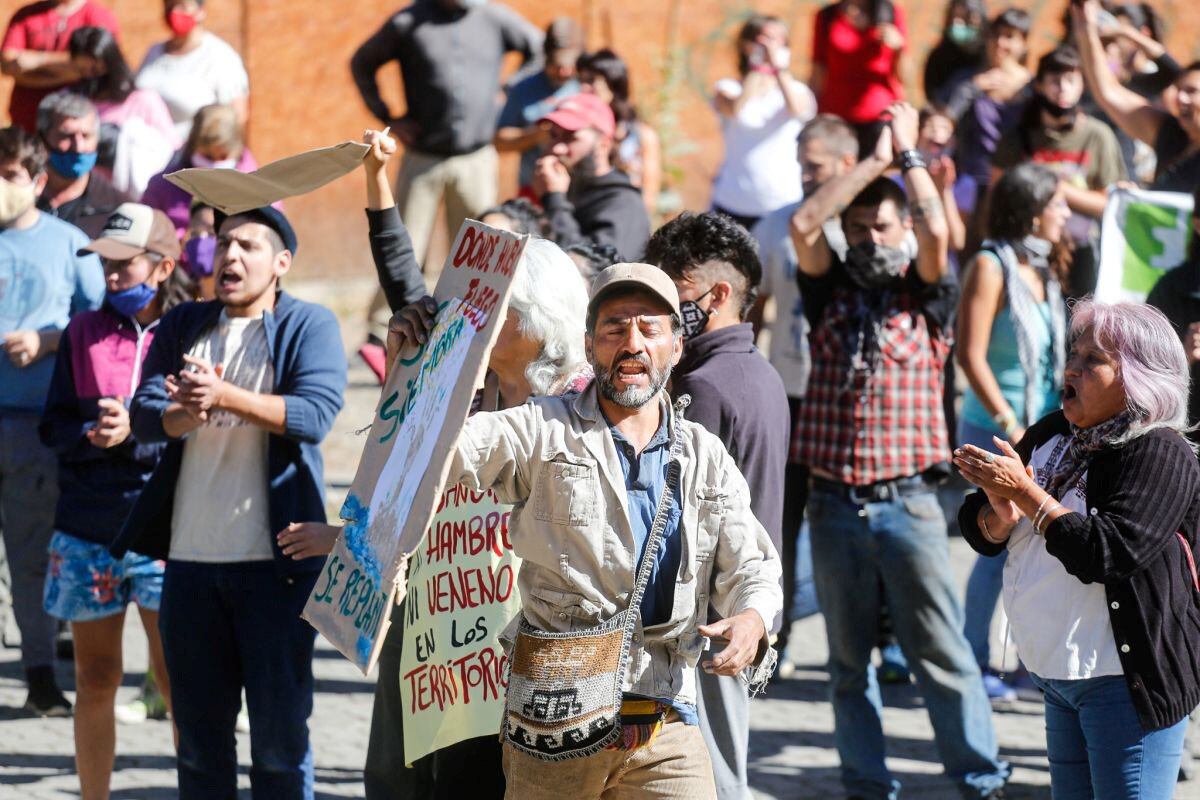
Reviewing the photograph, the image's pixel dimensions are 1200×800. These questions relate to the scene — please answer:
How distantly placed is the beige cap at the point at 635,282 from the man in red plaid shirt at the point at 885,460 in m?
2.12

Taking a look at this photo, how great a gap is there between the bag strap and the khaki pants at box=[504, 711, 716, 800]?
299mm

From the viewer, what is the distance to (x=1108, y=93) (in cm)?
833

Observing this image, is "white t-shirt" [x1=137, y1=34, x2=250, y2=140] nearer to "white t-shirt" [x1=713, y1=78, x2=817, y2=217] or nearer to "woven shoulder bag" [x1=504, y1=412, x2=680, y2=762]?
"white t-shirt" [x1=713, y1=78, x2=817, y2=217]

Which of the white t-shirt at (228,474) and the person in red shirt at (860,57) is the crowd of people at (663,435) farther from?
the person in red shirt at (860,57)

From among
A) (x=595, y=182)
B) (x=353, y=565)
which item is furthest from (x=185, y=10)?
(x=353, y=565)

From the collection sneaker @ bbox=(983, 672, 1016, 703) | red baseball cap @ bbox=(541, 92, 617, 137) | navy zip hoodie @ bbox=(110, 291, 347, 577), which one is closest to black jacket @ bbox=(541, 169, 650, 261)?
red baseball cap @ bbox=(541, 92, 617, 137)

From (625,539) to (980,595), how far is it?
3637 mm

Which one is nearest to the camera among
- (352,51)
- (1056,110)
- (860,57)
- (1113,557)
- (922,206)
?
(1113,557)

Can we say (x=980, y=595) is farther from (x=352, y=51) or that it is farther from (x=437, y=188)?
(x=352, y=51)

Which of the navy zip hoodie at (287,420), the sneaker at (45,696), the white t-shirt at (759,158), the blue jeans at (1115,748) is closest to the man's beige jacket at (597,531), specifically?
the blue jeans at (1115,748)

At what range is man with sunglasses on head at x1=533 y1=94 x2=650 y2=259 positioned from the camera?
24.0 ft

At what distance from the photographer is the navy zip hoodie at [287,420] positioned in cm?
506

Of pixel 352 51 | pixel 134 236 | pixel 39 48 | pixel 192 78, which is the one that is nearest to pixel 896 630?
pixel 134 236

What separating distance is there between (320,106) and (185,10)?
4.53 metres
